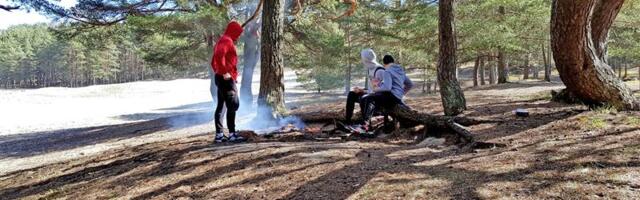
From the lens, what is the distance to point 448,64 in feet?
22.1

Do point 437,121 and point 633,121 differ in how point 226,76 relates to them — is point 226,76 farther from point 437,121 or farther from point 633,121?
point 633,121

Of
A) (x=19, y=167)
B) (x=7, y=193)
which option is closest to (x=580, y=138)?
(x=7, y=193)

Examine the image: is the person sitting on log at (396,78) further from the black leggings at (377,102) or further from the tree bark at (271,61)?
the tree bark at (271,61)

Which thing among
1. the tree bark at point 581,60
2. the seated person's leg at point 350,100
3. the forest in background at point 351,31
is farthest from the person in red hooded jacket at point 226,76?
the forest in background at point 351,31

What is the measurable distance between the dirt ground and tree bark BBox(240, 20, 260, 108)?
836cm

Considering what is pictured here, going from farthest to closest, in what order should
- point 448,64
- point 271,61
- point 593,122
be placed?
1. point 271,61
2. point 448,64
3. point 593,122

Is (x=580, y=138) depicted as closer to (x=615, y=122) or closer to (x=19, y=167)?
(x=615, y=122)

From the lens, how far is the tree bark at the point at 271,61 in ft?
24.1

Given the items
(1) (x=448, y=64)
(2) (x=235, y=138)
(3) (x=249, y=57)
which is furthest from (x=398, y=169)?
(3) (x=249, y=57)

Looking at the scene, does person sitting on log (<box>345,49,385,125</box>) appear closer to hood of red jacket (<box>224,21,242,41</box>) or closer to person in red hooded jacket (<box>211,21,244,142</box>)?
person in red hooded jacket (<box>211,21,244,142</box>)

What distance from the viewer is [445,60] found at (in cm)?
673

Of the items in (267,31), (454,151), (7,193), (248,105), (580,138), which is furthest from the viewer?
(248,105)

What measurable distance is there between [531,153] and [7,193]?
18.7 feet

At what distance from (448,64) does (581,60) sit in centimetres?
181
